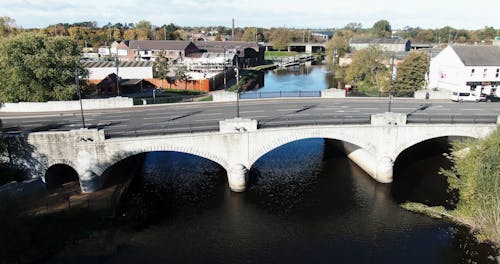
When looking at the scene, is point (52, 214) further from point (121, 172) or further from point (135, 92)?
point (135, 92)

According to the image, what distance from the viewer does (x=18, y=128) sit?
40688 mm

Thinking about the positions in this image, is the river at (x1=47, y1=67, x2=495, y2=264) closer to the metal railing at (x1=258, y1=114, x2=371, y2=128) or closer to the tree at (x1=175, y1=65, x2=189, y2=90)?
the metal railing at (x1=258, y1=114, x2=371, y2=128)

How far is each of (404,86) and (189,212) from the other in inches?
2101

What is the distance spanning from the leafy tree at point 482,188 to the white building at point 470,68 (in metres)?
40.5

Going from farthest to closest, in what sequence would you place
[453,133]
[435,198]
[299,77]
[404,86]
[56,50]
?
[299,77]
[404,86]
[56,50]
[453,133]
[435,198]

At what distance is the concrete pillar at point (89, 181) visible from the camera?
35.7 meters

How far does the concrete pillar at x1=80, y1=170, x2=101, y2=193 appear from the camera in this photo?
117 ft

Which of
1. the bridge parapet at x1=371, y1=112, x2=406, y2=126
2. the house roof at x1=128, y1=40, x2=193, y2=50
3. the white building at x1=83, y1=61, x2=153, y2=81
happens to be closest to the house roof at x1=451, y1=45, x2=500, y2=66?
the bridge parapet at x1=371, y1=112, x2=406, y2=126

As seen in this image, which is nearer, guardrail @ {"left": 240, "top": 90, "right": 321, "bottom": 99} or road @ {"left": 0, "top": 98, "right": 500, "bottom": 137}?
road @ {"left": 0, "top": 98, "right": 500, "bottom": 137}

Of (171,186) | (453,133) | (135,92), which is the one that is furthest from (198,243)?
(135,92)

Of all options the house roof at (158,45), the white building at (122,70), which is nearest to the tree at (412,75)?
the white building at (122,70)

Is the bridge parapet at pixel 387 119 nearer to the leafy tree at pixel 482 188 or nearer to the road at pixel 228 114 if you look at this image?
the road at pixel 228 114

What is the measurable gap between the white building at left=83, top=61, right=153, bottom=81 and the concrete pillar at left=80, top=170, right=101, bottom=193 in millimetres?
50531

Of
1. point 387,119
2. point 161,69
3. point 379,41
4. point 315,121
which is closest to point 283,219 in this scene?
point 315,121
